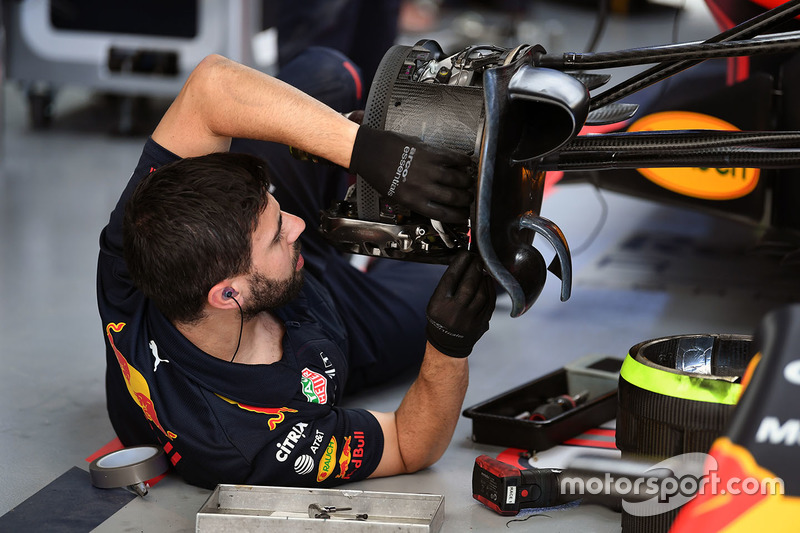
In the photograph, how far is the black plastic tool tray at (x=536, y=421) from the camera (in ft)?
6.66

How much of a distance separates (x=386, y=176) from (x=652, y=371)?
54cm

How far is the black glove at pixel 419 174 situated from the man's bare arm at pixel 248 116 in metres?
0.06

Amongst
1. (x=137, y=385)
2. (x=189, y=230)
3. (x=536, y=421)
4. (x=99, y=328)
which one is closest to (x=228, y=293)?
(x=189, y=230)

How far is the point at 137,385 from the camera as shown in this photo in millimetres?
1838

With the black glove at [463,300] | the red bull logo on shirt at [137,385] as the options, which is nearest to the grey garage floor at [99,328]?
the red bull logo on shirt at [137,385]

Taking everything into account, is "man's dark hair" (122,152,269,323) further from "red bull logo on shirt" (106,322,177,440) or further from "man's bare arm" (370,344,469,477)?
"man's bare arm" (370,344,469,477)

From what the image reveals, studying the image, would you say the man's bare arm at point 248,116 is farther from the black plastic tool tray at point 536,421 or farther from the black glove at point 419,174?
the black plastic tool tray at point 536,421

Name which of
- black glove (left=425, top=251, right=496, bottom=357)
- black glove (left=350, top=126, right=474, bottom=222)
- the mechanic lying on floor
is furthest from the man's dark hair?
black glove (left=425, top=251, right=496, bottom=357)

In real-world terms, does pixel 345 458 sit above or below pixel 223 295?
below

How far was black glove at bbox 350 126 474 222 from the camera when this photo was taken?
5.19 ft

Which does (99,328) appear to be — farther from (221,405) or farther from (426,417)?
(426,417)

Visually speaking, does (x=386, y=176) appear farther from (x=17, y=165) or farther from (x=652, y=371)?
(x=17, y=165)

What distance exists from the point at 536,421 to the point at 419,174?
70 centimetres

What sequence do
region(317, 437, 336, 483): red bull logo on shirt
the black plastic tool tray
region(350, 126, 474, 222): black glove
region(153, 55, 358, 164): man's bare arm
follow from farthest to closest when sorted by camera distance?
the black plastic tool tray < region(317, 437, 336, 483): red bull logo on shirt < region(153, 55, 358, 164): man's bare arm < region(350, 126, 474, 222): black glove
